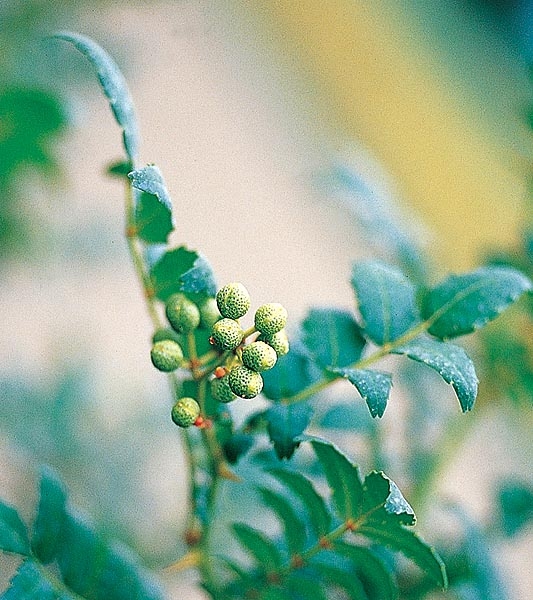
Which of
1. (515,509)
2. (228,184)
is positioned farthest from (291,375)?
(228,184)

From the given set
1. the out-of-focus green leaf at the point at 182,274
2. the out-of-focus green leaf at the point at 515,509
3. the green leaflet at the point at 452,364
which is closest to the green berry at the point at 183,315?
the out-of-focus green leaf at the point at 182,274

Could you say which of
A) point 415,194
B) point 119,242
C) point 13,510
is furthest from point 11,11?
point 415,194

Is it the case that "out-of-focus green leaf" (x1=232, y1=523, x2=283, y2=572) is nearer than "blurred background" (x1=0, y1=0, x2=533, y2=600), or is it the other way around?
"out-of-focus green leaf" (x1=232, y1=523, x2=283, y2=572)

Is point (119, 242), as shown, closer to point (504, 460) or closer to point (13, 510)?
point (13, 510)

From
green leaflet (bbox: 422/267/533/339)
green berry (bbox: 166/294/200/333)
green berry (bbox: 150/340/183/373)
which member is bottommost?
green berry (bbox: 150/340/183/373)

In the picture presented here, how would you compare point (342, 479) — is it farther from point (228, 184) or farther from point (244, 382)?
point (228, 184)

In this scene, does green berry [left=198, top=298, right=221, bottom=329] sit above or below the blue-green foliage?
above

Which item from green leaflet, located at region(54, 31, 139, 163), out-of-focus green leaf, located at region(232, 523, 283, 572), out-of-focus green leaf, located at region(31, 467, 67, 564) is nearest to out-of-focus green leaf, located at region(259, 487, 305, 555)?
out-of-focus green leaf, located at region(232, 523, 283, 572)

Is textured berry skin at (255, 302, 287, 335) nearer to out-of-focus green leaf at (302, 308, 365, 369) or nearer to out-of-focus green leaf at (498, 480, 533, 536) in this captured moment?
out-of-focus green leaf at (302, 308, 365, 369)
